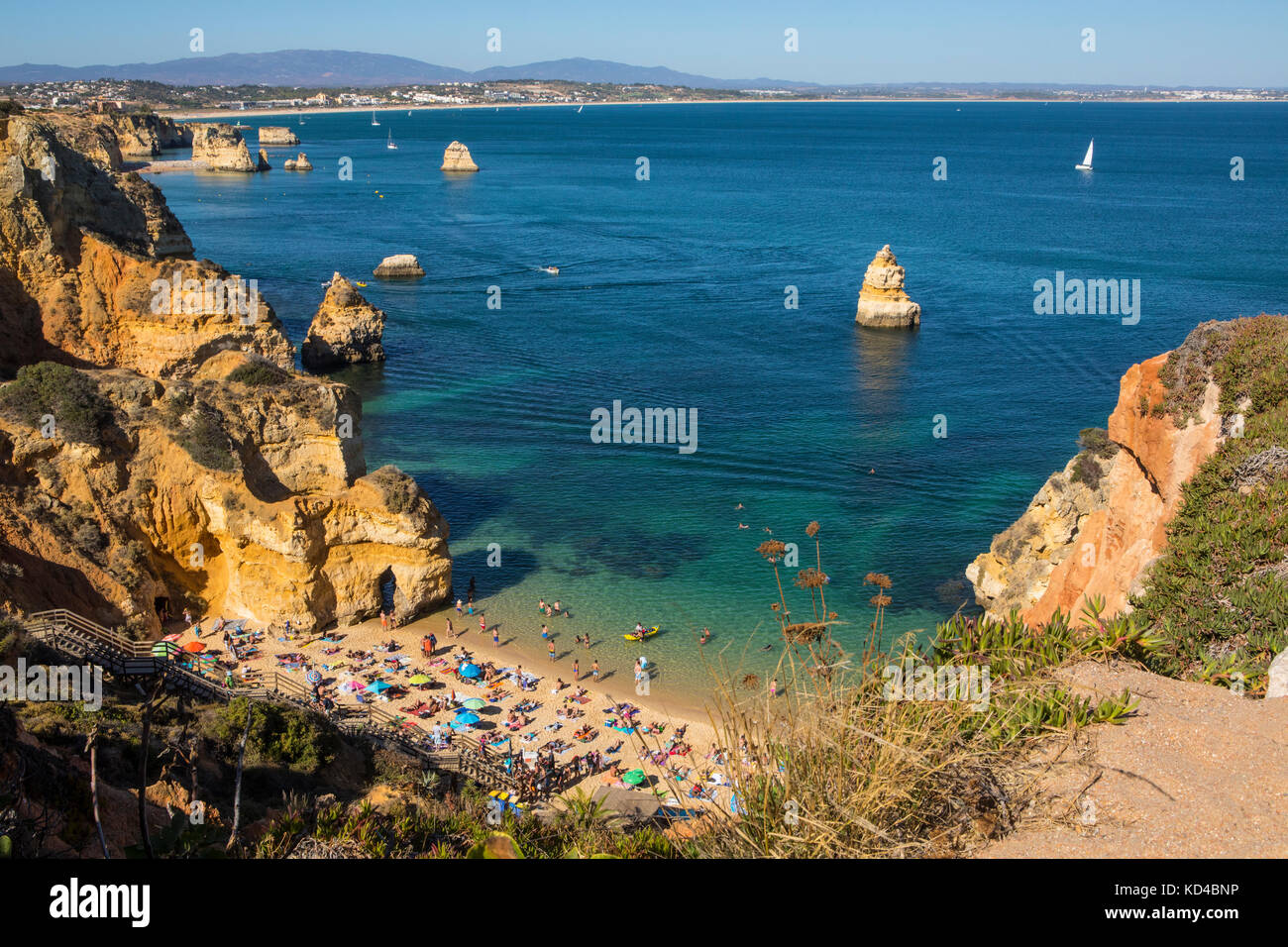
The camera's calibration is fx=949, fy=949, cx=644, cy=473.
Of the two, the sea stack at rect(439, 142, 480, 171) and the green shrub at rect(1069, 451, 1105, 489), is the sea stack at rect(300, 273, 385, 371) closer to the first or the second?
the green shrub at rect(1069, 451, 1105, 489)

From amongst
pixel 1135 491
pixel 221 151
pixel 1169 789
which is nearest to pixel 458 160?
pixel 221 151

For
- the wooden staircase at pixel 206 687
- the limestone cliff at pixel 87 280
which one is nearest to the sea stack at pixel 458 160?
the limestone cliff at pixel 87 280

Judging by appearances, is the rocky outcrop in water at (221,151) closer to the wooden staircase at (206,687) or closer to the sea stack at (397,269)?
the sea stack at (397,269)

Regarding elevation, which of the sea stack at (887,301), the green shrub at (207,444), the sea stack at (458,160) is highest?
the sea stack at (458,160)

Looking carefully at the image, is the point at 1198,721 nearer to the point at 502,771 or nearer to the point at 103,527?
the point at 502,771

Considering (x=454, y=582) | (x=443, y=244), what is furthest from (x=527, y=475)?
(x=443, y=244)

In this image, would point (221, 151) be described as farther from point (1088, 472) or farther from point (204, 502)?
point (1088, 472)
